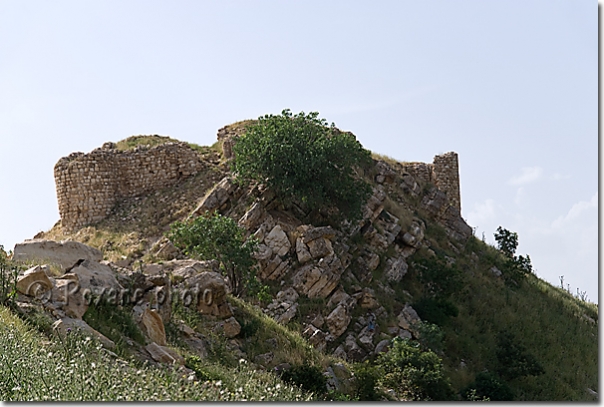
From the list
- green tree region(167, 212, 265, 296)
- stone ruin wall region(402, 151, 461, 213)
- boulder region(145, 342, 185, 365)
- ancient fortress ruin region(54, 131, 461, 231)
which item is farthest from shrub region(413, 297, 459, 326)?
boulder region(145, 342, 185, 365)

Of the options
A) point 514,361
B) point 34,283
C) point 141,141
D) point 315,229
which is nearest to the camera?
point 34,283

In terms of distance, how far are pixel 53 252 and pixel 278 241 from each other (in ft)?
27.6

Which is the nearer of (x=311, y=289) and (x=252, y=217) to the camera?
(x=311, y=289)

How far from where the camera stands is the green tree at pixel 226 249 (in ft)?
60.1

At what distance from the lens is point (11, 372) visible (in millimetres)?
7219

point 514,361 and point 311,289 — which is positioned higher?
point 311,289

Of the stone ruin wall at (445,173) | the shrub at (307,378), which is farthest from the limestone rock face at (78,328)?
the stone ruin wall at (445,173)

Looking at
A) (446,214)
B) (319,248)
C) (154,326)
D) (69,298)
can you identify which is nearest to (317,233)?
(319,248)

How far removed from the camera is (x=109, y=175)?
27.1 metres

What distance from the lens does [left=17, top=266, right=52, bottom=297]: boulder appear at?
10.9 m

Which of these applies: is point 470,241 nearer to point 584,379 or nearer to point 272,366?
point 584,379

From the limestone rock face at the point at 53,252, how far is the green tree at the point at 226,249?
4338 mm

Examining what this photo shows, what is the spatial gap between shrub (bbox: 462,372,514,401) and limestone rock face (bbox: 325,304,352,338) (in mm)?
3566

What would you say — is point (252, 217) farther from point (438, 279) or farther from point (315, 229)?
point (438, 279)
